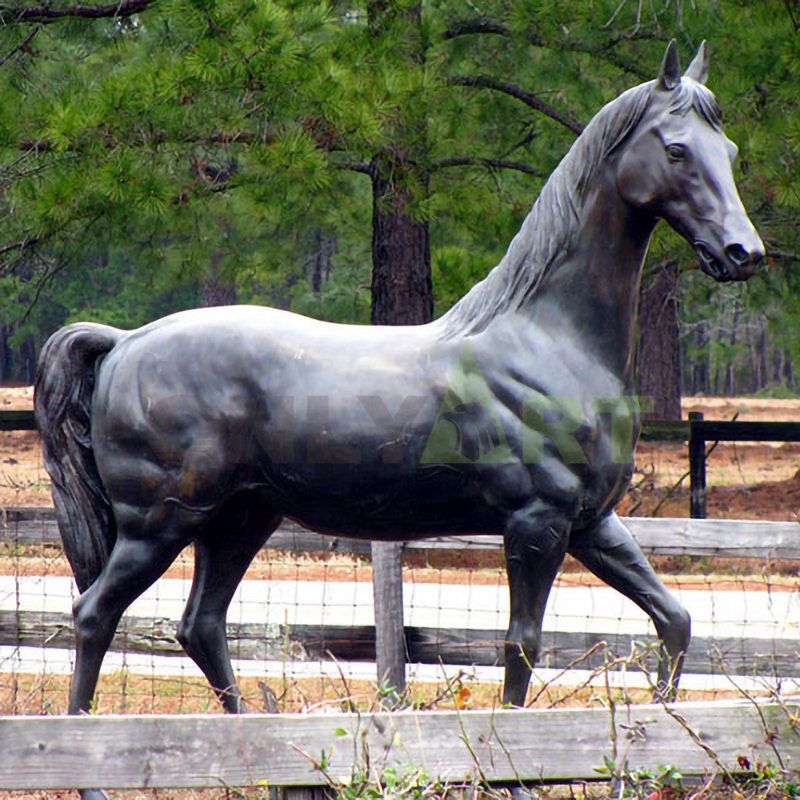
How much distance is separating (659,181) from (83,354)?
1982 millimetres

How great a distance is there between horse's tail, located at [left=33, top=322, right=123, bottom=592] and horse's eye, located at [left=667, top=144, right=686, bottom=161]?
194 centimetres

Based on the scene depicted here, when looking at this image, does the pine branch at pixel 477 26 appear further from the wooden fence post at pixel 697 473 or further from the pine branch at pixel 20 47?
the wooden fence post at pixel 697 473

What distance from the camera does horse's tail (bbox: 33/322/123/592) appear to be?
4.23 meters

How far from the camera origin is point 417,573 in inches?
394

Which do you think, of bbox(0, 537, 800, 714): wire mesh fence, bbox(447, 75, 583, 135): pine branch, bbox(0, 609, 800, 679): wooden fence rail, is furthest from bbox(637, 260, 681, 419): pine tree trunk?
bbox(0, 609, 800, 679): wooden fence rail

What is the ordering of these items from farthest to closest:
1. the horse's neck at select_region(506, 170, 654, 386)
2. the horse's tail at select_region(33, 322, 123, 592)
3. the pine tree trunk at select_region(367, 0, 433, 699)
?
the pine tree trunk at select_region(367, 0, 433, 699)
the horse's tail at select_region(33, 322, 123, 592)
the horse's neck at select_region(506, 170, 654, 386)

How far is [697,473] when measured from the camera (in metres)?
10.8

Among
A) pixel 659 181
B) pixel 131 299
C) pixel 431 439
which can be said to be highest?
pixel 659 181

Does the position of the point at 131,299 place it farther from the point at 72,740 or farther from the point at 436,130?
the point at 72,740

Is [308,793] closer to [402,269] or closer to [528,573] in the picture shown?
[528,573]

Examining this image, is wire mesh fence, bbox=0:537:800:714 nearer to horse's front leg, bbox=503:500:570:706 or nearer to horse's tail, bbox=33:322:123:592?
horse's front leg, bbox=503:500:570:706

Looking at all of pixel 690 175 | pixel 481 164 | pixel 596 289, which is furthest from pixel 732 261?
pixel 481 164

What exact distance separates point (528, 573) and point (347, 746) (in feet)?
3.30

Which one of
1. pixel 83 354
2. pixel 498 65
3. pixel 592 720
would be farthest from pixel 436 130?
pixel 592 720
